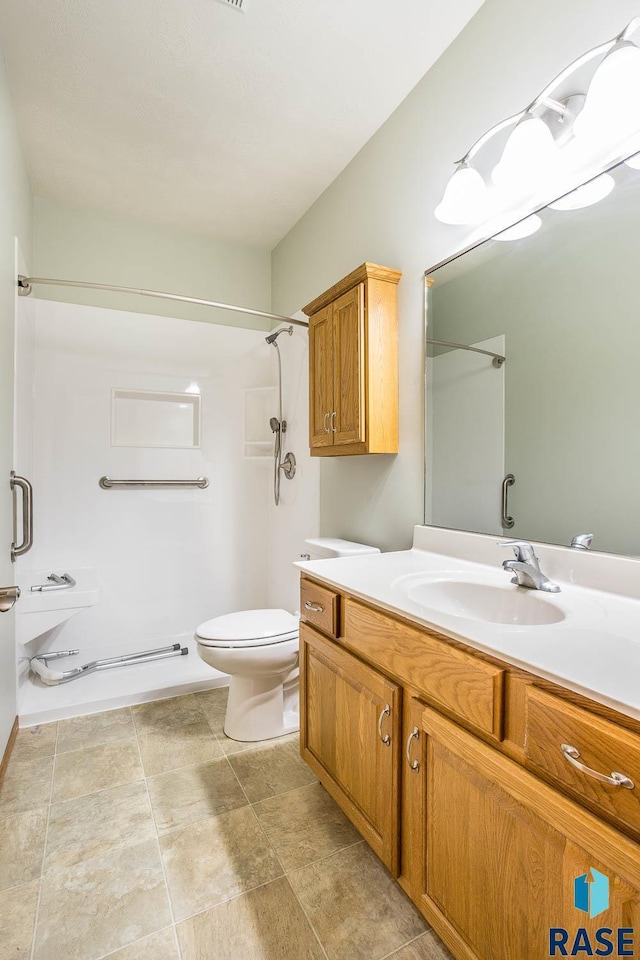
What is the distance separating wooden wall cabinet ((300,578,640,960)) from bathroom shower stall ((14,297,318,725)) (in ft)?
4.69

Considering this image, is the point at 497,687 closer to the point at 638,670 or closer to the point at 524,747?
the point at 524,747

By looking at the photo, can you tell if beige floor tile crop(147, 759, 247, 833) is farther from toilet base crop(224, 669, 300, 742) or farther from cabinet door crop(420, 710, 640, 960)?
cabinet door crop(420, 710, 640, 960)

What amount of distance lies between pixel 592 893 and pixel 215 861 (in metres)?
1.11

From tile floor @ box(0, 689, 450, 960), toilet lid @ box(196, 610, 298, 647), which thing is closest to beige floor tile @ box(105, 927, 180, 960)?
tile floor @ box(0, 689, 450, 960)

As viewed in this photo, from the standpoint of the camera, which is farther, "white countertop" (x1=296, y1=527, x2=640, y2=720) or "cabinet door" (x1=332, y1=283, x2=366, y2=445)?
"cabinet door" (x1=332, y1=283, x2=366, y2=445)

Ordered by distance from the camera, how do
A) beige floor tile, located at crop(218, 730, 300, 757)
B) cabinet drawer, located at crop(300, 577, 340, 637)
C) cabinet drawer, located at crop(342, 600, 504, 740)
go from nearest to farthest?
cabinet drawer, located at crop(342, 600, 504, 740) → cabinet drawer, located at crop(300, 577, 340, 637) → beige floor tile, located at crop(218, 730, 300, 757)

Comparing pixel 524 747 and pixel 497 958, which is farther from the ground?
pixel 524 747

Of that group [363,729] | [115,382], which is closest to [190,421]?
[115,382]

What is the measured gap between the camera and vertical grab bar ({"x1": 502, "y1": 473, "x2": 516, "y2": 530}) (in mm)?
1449

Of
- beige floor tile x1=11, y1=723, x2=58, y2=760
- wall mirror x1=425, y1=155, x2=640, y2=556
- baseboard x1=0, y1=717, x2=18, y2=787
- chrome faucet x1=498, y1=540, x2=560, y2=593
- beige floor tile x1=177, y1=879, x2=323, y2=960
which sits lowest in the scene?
beige floor tile x1=11, y1=723, x2=58, y2=760

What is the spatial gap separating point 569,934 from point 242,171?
294 centimetres

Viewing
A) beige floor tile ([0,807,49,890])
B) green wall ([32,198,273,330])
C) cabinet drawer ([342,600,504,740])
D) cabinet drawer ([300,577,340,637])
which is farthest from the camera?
green wall ([32,198,273,330])

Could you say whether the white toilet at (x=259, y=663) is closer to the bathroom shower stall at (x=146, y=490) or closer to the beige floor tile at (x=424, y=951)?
the bathroom shower stall at (x=146, y=490)

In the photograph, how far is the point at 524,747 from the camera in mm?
802
